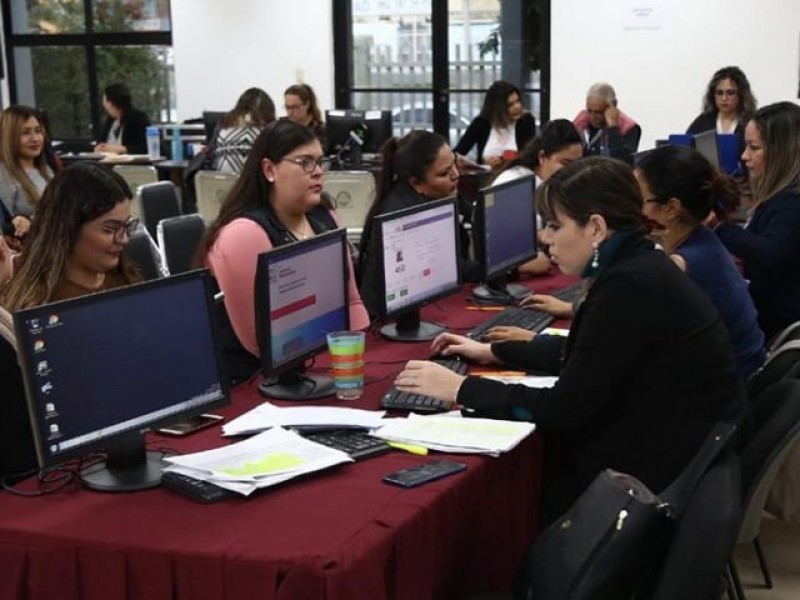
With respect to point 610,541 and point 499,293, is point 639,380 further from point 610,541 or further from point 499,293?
point 499,293

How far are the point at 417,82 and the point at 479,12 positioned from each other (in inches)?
29.8

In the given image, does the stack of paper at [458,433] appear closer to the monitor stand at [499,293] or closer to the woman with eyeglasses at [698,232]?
the woman with eyeglasses at [698,232]

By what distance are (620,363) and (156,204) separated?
3590 mm

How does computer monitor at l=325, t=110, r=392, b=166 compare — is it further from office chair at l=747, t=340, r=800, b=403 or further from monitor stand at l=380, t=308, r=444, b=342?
office chair at l=747, t=340, r=800, b=403

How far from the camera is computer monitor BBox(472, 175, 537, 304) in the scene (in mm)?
3744

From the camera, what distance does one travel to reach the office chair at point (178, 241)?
4332mm

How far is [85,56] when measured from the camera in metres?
10.1

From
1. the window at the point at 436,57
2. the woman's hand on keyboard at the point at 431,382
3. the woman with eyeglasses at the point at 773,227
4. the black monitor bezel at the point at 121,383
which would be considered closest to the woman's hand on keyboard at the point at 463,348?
the woman's hand on keyboard at the point at 431,382

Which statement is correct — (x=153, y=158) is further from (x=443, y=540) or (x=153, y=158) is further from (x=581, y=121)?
(x=443, y=540)

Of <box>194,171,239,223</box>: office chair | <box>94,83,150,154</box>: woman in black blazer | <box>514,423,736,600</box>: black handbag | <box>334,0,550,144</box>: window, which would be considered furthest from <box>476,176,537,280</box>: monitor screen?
<box>94,83,150,154</box>: woman in black blazer

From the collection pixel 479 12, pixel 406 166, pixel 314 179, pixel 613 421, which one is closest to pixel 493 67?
pixel 479 12

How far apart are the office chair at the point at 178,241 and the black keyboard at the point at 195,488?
7.27 ft

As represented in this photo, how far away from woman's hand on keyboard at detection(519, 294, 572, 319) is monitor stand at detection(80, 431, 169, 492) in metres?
1.71

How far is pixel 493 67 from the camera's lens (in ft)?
29.7
